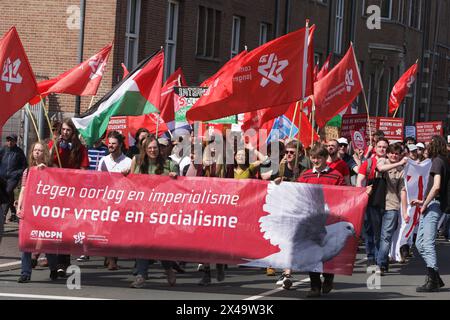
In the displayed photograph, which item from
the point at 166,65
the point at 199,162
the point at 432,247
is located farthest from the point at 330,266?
the point at 166,65

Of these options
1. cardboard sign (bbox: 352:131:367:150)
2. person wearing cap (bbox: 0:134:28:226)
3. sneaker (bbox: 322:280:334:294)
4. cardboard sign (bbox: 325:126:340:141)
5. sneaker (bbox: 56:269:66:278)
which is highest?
cardboard sign (bbox: 325:126:340:141)

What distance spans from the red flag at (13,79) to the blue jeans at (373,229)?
4.85 meters

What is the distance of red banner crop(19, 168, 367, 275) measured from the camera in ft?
40.4

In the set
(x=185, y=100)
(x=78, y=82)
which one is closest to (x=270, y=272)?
(x=78, y=82)

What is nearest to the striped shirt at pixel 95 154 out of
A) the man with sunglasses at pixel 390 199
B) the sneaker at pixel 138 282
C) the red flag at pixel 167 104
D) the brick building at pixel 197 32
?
the red flag at pixel 167 104

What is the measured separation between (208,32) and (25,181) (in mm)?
19245

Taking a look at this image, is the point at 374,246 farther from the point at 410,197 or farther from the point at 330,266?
the point at 330,266

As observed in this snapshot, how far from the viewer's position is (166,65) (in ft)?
96.5

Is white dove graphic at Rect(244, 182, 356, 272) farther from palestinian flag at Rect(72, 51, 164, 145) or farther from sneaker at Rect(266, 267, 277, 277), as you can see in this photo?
palestinian flag at Rect(72, 51, 164, 145)

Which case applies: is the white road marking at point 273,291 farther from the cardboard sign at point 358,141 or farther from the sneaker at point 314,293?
the cardboard sign at point 358,141

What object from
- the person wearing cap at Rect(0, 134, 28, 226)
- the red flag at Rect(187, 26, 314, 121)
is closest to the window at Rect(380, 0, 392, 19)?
the person wearing cap at Rect(0, 134, 28, 226)

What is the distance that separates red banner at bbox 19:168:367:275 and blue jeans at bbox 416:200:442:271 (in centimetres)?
152

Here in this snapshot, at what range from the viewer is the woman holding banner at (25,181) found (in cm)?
1289
